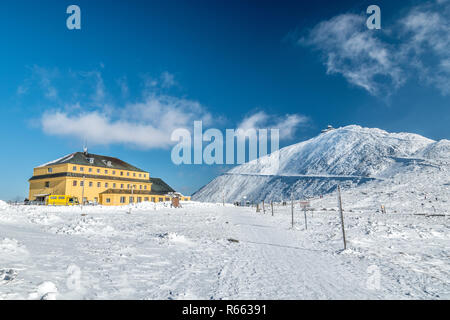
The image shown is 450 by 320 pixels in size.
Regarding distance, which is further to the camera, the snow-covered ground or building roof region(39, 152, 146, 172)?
building roof region(39, 152, 146, 172)

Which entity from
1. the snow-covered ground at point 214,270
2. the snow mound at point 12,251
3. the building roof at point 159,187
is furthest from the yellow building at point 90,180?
the snow-covered ground at point 214,270

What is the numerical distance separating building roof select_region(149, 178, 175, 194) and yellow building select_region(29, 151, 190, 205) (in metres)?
3.75

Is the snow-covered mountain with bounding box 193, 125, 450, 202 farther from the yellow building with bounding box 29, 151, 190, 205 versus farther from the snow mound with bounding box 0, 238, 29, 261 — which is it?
the snow mound with bounding box 0, 238, 29, 261

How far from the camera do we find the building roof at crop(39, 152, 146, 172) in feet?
165

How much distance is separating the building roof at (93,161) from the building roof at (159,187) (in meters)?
6.89

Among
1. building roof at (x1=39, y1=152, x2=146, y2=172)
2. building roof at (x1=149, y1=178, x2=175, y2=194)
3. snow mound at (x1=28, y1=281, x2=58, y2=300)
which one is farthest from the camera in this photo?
building roof at (x1=149, y1=178, x2=175, y2=194)

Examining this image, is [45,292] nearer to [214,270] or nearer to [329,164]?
[214,270]

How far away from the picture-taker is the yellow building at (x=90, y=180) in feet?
157

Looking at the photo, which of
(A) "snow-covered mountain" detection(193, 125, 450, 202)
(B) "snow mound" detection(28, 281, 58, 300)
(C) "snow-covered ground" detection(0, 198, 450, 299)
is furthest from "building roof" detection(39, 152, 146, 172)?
(B) "snow mound" detection(28, 281, 58, 300)

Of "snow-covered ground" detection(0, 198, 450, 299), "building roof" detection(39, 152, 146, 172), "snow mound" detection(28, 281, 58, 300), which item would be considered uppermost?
"building roof" detection(39, 152, 146, 172)
